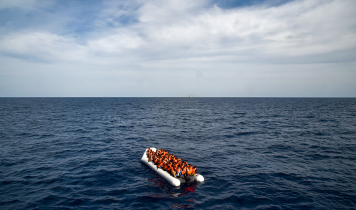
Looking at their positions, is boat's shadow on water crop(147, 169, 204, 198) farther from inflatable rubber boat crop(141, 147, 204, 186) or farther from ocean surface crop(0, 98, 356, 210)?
inflatable rubber boat crop(141, 147, 204, 186)

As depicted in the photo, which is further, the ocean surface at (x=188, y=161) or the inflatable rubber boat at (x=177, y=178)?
the inflatable rubber boat at (x=177, y=178)

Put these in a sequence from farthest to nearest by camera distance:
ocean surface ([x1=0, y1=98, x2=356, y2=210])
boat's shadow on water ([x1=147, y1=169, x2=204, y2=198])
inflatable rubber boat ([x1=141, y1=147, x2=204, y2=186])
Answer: inflatable rubber boat ([x1=141, y1=147, x2=204, y2=186]) → boat's shadow on water ([x1=147, y1=169, x2=204, y2=198]) → ocean surface ([x1=0, y1=98, x2=356, y2=210])

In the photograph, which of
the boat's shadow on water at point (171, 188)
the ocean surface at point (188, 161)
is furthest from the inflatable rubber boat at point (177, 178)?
the ocean surface at point (188, 161)

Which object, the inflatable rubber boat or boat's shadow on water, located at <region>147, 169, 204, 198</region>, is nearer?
boat's shadow on water, located at <region>147, 169, 204, 198</region>

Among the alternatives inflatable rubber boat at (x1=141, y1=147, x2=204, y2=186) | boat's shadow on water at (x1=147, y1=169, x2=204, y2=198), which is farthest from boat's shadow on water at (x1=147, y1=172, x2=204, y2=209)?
inflatable rubber boat at (x1=141, y1=147, x2=204, y2=186)

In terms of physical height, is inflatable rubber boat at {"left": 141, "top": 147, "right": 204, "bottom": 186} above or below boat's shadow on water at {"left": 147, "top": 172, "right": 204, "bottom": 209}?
above

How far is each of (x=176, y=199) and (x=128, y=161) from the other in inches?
447

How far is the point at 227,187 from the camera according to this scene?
19016 mm

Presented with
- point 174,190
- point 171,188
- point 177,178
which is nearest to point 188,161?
point 177,178

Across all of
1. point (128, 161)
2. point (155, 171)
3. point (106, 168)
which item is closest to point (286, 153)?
point (155, 171)

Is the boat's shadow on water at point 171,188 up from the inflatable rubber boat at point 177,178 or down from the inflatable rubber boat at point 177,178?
down

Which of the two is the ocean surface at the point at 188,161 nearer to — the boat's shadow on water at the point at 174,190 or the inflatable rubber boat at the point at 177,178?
the boat's shadow on water at the point at 174,190

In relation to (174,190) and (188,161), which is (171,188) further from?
(188,161)

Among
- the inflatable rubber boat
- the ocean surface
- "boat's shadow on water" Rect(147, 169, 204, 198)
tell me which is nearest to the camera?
the ocean surface
